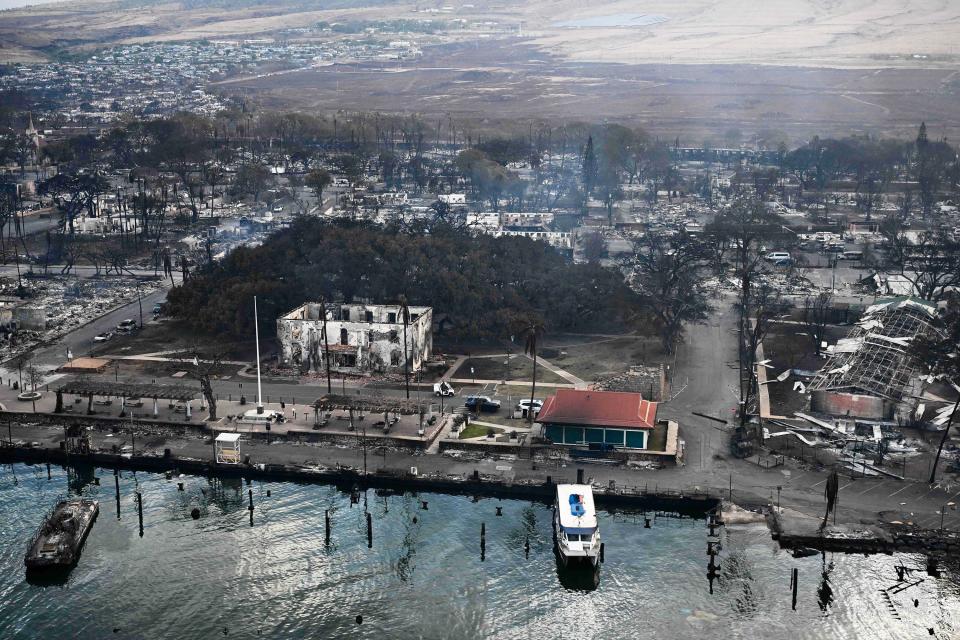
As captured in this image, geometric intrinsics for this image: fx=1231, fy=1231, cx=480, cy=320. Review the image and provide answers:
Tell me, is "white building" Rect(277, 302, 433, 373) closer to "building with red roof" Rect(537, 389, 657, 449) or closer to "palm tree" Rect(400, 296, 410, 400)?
"palm tree" Rect(400, 296, 410, 400)

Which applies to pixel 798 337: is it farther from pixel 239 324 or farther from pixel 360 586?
pixel 360 586

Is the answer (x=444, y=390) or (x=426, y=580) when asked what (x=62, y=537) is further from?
(x=444, y=390)

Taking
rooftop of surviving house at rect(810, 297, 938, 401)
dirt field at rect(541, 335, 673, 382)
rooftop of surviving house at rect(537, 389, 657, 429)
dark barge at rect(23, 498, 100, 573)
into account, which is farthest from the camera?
dirt field at rect(541, 335, 673, 382)

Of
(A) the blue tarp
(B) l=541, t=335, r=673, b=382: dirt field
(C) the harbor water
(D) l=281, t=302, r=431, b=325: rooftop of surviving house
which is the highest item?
(D) l=281, t=302, r=431, b=325: rooftop of surviving house

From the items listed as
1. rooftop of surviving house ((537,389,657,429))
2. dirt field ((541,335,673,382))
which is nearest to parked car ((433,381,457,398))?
rooftop of surviving house ((537,389,657,429))

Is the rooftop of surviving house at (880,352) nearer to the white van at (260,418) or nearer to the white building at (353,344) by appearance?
the white building at (353,344)

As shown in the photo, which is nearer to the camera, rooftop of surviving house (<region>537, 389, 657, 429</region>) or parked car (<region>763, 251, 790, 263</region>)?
rooftop of surviving house (<region>537, 389, 657, 429</region>)

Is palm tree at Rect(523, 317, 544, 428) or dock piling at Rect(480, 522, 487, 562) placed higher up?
palm tree at Rect(523, 317, 544, 428)

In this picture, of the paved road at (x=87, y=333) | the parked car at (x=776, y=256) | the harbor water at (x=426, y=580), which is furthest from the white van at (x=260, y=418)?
the parked car at (x=776, y=256)
